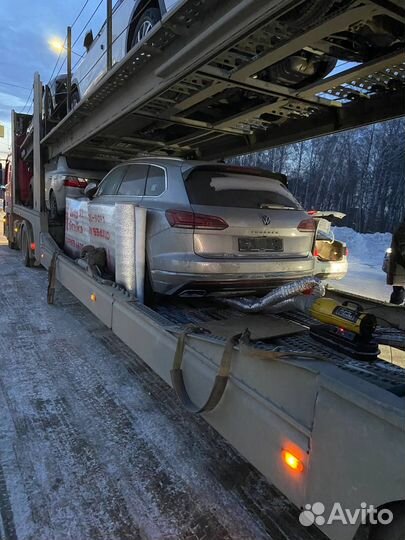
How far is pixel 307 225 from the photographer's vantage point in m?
4.06

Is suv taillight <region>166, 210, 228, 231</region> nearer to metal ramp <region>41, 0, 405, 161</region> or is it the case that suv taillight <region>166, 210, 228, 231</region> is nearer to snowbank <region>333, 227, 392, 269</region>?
metal ramp <region>41, 0, 405, 161</region>

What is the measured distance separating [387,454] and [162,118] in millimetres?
4275

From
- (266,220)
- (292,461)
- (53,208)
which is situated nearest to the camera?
(292,461)

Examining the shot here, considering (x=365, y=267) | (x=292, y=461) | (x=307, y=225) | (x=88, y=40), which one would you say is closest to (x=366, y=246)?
(x=365, y=267)

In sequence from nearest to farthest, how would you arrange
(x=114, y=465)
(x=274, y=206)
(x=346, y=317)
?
(x=114, y=465) < (x=346, y=317) < (x=274, y=206)

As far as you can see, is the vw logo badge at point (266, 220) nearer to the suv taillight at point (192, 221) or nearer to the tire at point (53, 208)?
the suv taillight at point (192, 221)

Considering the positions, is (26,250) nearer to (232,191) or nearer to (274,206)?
(232,191)

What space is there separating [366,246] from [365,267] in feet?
14.0

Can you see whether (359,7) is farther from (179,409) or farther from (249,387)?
(179,409)

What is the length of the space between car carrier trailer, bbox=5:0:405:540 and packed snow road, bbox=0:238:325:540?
0.45 m

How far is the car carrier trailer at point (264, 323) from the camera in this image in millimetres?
1451

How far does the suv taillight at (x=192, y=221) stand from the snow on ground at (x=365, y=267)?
4491mm

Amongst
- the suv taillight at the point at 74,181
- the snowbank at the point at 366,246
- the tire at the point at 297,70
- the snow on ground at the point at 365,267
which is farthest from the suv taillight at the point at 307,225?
the snowbank at the point at 366,246

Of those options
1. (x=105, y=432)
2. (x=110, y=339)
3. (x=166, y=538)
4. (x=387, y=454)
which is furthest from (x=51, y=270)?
(x=387, y=454)
